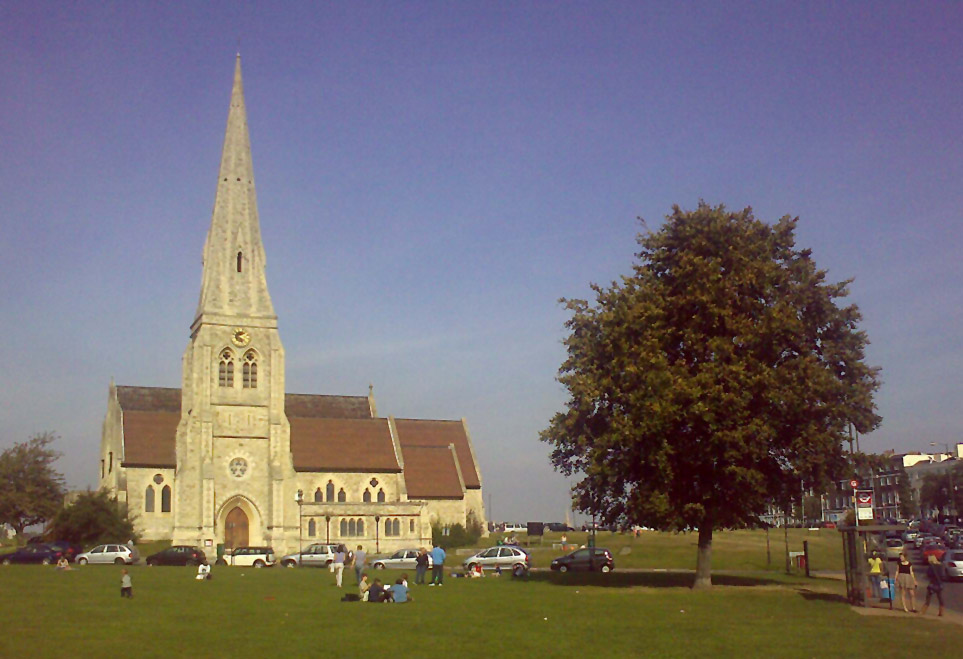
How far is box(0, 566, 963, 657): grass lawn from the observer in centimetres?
2167

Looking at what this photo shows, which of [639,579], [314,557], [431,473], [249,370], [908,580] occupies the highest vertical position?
[249,370]

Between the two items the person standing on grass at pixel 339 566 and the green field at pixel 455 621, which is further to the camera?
the person standing on grass at pixel 339 566

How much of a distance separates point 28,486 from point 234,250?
2483 centimetres

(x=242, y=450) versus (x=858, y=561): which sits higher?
(x=242, y=450)

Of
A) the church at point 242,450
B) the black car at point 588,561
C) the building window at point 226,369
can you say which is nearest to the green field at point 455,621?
the black car at point 588,561

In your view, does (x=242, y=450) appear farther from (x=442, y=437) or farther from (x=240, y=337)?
(x=442, y=437)

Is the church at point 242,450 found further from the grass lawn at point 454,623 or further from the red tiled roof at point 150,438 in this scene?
the grass lawn at point 454,623

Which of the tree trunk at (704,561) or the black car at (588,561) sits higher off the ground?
the tree trunk at (704,561)

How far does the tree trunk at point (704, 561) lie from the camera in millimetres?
40406

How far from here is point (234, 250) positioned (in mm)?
84000

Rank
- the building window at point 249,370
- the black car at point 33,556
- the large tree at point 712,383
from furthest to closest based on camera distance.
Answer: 1. the building window at point 249,370
2. the black car at point 33,556
3. the large tree at point 712,383

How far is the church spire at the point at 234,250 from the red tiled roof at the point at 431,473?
1826 centimetres

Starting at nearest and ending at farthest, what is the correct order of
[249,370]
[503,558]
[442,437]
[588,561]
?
[588,561] → [503,558] → [249,370] → [442,437]

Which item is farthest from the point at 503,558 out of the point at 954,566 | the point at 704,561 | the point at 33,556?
the point at 33,556
